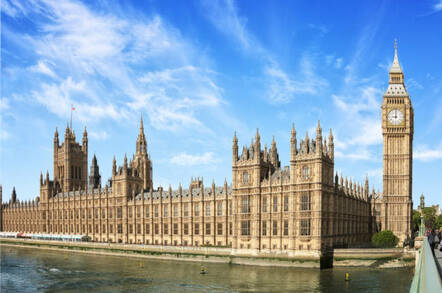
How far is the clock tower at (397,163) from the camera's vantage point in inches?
4995

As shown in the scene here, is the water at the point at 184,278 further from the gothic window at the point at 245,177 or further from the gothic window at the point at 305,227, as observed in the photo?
the gothic window at the point at 245,177

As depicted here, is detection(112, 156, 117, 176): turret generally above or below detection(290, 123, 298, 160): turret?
below

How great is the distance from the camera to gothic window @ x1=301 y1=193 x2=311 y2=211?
9306 cm

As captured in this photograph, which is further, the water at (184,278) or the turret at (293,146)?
the turret at (293,146)

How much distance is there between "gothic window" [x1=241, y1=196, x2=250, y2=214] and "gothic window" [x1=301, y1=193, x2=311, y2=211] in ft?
42.8

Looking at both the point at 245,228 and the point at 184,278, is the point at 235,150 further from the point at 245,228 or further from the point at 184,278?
the point at 184,278

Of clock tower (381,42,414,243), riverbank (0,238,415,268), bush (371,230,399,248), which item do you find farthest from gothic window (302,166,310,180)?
clock tower (381,42,414,243)

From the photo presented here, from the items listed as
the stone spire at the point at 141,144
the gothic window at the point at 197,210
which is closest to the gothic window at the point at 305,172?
the gothic window at the point at 197,210

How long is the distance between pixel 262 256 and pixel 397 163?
52.7 m

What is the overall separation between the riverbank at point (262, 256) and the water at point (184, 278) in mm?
3172

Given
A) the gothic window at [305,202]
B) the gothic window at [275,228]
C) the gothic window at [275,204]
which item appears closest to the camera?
the gothic window at [305,202]

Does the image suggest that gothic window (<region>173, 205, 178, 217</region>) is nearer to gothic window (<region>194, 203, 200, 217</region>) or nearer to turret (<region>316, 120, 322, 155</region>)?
gothic window (<region>194, 203, 200, 217</region>)

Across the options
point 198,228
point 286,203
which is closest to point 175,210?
point 198,228

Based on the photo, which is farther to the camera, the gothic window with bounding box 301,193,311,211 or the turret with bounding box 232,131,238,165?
the turret with bounding box 232,131,238,165
